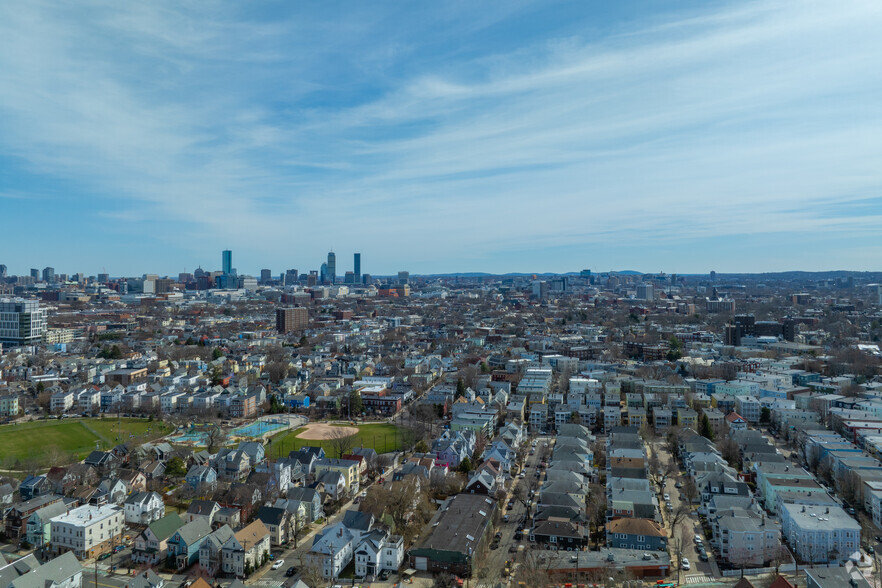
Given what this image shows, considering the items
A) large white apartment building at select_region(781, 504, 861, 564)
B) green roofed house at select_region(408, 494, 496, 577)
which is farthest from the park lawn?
large white apartment building at select_region(781, 504, 861, 564)

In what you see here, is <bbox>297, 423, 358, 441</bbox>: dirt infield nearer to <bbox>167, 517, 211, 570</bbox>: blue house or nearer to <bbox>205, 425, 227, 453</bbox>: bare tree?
<bbox>205, 425, 227, 453</bbox>: bare tree

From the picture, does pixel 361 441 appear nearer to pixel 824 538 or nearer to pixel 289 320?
pixel 824 538

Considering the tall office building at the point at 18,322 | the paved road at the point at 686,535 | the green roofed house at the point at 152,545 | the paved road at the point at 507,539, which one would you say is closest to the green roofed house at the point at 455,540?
the paved road at the point at 507,539

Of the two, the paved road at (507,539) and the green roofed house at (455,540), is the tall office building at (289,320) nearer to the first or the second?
the paved road at (507,539)

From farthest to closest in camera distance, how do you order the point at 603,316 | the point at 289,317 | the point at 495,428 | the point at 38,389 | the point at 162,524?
the point at 603,316 < the point at 289,317 < the point at 38,389 < the point at 495,428 < the point at 162,524

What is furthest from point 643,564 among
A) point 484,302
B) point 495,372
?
point 484,302

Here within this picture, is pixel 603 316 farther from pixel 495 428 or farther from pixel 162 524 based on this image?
pixel 162 524
